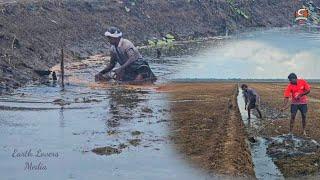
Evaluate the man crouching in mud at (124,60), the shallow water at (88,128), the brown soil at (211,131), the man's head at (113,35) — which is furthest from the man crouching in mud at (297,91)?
the man's head at (113,35)

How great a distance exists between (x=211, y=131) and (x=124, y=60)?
1126cm

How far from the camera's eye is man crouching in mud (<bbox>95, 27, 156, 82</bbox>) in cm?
2645

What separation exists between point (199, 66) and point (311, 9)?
43835 mm

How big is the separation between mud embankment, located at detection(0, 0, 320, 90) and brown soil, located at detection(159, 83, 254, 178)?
7.43 metres

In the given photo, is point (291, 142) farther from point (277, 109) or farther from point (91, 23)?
point (91, 23)

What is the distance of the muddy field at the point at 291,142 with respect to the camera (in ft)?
42.7

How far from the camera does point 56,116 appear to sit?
18.3 metres

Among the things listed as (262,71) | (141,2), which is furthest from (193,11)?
(262,71)

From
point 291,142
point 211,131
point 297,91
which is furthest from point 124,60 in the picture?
point 291,142

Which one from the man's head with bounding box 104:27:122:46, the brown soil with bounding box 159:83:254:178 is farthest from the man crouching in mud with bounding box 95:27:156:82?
the brown soil with bounding box 159:83:254:178

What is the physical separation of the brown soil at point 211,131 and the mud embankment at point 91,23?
743 cm

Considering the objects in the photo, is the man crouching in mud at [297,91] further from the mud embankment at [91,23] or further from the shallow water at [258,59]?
the shallow water at [258,59]

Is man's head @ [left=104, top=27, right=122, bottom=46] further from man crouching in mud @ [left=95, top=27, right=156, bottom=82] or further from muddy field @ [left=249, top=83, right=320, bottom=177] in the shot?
muddy field @ [left=249, top=83, right=320, bottom=177]

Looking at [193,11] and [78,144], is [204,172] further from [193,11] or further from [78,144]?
[193,11]
